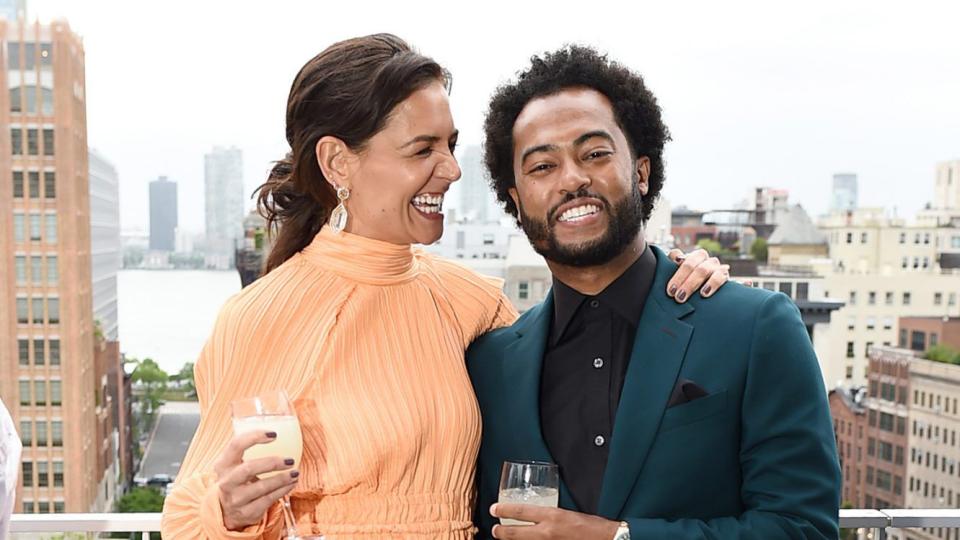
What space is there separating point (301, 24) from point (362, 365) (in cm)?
323

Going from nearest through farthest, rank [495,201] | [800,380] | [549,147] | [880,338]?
[800,380] → [549,147] → [495,201] → [880,338]

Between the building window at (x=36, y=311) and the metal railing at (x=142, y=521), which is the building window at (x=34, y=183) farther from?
the metal railing at (x=142, y=521)

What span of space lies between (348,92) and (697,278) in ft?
2.46

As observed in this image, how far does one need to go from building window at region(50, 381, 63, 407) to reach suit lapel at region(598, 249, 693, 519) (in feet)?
19.1

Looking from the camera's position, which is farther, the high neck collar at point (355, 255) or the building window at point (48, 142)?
the building window at point (48, 142)

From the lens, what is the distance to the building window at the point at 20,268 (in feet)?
20.3

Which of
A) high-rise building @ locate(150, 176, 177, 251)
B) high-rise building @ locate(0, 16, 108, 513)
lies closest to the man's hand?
high-rise building @ locate(150, 176, 177, 251)

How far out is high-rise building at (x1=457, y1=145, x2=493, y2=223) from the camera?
213 cm

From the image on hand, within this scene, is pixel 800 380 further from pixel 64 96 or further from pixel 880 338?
pixel 880 338

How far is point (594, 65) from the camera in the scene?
1.76m

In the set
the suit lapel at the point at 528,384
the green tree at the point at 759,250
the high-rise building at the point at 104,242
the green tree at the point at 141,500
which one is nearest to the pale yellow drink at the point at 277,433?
the suit lapel at the point at 528,384

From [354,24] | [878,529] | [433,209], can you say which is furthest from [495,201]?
[354,24]

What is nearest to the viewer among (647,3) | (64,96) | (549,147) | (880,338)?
(549,147)

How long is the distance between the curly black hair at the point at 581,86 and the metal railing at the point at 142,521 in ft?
3.67
